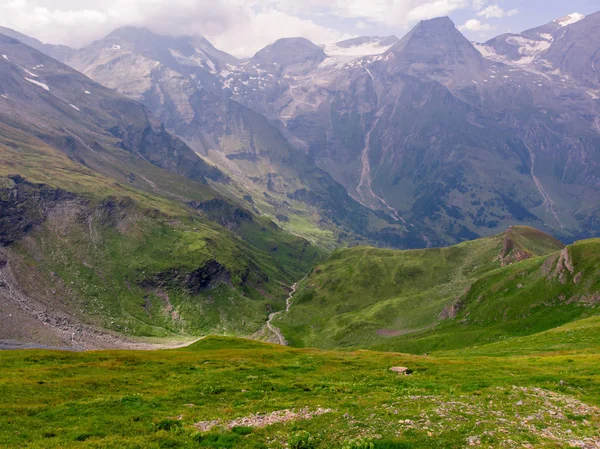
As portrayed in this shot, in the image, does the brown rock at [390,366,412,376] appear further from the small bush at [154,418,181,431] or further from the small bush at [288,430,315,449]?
the small bush at [154,418,181,431]

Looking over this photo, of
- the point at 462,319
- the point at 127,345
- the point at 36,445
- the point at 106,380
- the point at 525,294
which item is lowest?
the point at 127,345

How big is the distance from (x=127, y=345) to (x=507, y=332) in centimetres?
17884

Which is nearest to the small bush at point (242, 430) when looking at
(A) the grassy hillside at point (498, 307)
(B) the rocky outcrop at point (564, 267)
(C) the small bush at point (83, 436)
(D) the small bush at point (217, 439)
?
(D) the small bush at point (217, 439)

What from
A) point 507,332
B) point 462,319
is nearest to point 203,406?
point 507,332

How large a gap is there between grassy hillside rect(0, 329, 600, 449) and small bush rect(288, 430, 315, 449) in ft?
0.28

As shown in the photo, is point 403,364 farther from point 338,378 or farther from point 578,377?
point 578,377

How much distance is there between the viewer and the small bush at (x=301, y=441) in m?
22.9

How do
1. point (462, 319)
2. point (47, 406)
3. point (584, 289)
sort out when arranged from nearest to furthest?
point (47, 406), point (584, 289), point (462, 319)

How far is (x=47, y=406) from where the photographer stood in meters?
30.0

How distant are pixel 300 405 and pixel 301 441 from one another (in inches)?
312

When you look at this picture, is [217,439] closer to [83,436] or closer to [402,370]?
[83,436]

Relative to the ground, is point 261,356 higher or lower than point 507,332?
higher

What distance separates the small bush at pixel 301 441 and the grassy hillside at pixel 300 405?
0.28ft

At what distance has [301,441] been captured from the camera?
23188mm
